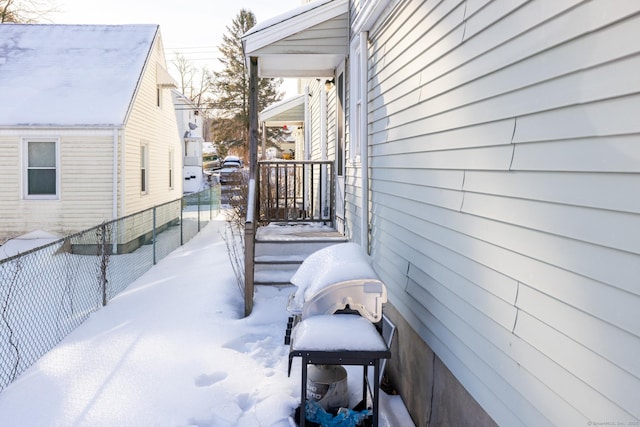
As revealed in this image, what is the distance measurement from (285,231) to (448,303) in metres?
5.12

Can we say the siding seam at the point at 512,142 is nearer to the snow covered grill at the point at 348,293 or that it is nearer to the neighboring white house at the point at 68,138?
the snow covered grill at the point at 348,293

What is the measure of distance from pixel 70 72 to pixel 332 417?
1308cm

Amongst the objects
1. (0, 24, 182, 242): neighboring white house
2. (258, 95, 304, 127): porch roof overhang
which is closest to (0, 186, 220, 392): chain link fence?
(0, 24, 182, 242): neighboring white house

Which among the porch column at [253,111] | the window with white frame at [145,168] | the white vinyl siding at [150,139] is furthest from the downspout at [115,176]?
the porch column at [253,111]

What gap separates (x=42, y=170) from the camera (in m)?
12.5

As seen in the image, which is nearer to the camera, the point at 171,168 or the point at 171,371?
the point at 171,371

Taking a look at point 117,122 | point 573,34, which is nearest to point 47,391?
point 573,34

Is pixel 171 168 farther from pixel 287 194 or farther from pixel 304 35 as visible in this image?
pixel 304 35

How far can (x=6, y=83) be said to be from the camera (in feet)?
42.5

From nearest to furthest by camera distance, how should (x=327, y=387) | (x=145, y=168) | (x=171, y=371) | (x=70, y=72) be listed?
(x=327, y=387), (x=171, y=371), (x=70, y=72), (x=145, y=168)

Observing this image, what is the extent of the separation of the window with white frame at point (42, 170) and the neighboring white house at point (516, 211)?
10.6 metres

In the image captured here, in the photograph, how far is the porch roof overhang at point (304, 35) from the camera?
6.54 m

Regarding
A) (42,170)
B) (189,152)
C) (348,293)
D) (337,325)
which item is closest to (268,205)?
(348,293)

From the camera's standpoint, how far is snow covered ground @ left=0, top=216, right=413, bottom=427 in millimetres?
3787
